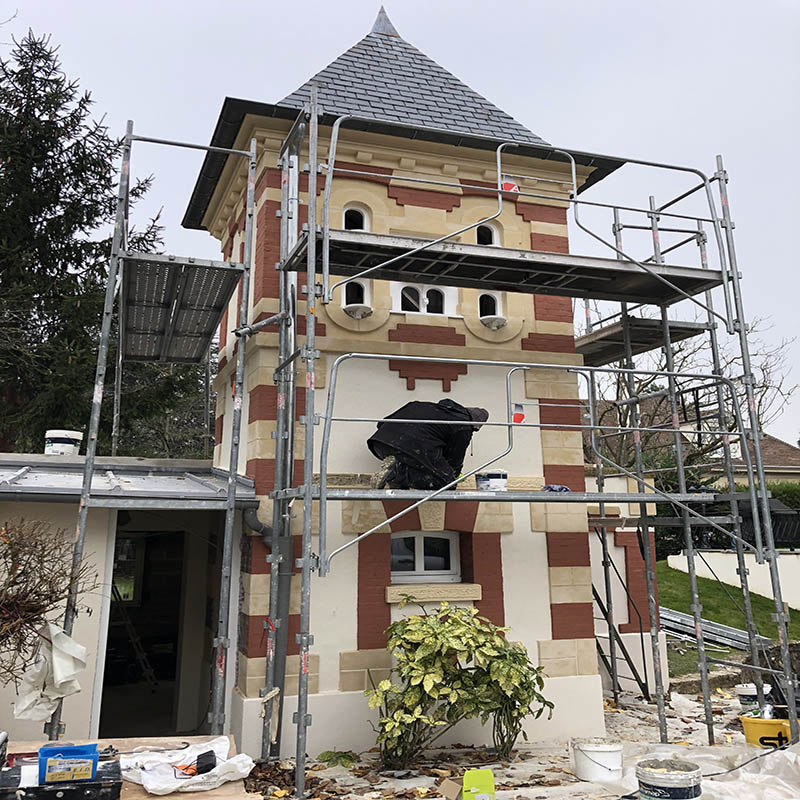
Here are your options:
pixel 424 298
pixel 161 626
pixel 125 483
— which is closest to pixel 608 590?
pixel 424 298

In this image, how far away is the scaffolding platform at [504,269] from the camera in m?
8.01

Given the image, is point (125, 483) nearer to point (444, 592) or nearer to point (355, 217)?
point (444, 592)

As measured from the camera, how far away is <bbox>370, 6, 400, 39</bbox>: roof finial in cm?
1260

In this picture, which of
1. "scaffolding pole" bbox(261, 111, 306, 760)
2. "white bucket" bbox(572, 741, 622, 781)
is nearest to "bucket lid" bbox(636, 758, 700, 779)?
"white bucket" bbox(572, 741, 622, 781)

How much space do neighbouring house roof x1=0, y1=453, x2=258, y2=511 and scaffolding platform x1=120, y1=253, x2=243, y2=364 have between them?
1913mm

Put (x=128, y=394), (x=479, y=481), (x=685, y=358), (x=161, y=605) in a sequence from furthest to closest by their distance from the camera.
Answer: (x=685, y=358) < (x=128, y=394) < (x=161, y=605) < (x=479, y=481)

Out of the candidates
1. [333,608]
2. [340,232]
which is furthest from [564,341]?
[333,608]

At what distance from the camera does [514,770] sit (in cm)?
754

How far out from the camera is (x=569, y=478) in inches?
376

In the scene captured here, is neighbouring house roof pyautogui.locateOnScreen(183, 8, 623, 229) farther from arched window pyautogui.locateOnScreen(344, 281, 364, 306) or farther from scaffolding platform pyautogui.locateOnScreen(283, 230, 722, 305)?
arched window pyautogui.locateOnScreen(344, 281, 364, 306)

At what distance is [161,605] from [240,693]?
7.91 metres

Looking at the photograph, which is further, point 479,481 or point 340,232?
point 479,481

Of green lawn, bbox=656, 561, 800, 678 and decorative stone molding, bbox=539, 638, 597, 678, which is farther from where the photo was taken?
green lawn, bbox=656, 561, 800, 678

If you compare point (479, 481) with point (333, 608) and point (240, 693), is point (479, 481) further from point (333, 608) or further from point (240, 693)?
point (240, 693)
